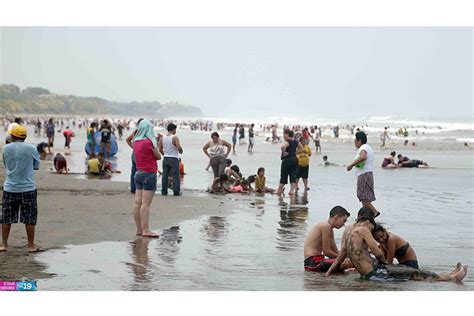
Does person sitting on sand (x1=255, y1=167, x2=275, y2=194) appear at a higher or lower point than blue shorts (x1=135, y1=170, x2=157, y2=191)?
lower

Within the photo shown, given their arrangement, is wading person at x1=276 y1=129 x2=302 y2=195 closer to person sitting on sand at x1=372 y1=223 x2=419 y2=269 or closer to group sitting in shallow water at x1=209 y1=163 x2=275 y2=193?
group sitting in shallow water at x1=209 y1=163 x2=275 y2=193

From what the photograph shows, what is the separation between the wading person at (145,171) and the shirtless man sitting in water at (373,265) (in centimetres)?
321

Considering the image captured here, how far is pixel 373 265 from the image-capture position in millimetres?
7848

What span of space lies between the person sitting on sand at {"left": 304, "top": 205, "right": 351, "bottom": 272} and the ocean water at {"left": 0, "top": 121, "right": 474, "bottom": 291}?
0.16 metres

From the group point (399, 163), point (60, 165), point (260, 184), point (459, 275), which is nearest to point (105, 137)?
point (60, 165)

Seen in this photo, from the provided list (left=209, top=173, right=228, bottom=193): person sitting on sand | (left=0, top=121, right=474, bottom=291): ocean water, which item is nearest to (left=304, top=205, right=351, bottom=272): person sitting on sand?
(left=0, top=121, right=474, bottom=291): ocean water

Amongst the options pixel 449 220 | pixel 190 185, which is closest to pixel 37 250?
pixel 449 220

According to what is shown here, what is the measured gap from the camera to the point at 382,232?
27.2 feet

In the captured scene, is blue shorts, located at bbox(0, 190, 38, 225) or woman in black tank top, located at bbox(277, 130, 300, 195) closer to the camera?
blue shorts, located at bbox(0, 190, 38, 225)

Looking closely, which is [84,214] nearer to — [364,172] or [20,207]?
[20,207]

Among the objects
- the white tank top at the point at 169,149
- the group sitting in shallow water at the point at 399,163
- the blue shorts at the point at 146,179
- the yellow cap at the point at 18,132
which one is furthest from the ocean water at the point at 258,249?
the group sitting in shallow water at the point at 399,163

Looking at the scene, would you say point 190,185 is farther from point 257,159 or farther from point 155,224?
point 257,159

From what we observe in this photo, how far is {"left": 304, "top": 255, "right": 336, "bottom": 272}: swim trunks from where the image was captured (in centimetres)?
824
